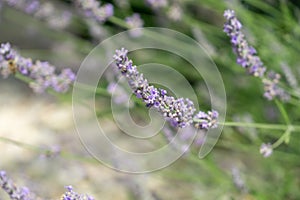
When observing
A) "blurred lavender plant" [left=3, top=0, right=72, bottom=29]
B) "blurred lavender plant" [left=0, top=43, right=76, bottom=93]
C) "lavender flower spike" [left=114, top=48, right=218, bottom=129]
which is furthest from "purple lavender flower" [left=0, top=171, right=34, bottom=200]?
"blurred lavender plant" [left=3, top=0, right=72, bottom=29]

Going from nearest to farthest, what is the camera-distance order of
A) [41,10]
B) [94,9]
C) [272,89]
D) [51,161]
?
[272,89], [94,9], [41,10], [51,161]

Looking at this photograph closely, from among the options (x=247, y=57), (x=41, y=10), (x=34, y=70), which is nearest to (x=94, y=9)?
(x=34, y=70)

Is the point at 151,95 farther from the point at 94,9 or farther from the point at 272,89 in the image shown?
the point at 94,9

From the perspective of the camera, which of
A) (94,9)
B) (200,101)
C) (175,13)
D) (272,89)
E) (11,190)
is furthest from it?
(200,101)

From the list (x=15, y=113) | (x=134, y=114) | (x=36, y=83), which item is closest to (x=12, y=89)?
(x=15, y=113)

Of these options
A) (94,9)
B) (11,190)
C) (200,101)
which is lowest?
(11,190)

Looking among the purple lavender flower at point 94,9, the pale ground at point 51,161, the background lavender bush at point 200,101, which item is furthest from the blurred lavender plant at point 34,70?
the pale ground at point 51,161

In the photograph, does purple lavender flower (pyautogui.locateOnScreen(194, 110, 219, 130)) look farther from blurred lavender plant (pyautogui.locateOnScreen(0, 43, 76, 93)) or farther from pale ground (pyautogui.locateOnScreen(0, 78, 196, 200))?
pale ground (pyautogui.locateOnScreen(0, 78, 196, 200))

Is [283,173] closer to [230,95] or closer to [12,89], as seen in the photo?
[230,95]
